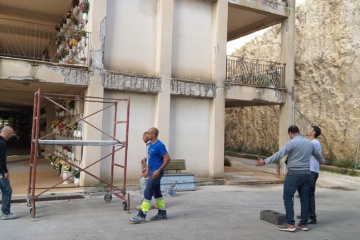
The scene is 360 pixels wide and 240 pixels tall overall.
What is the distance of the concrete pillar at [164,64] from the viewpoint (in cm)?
1030

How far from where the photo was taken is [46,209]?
7.19 metres

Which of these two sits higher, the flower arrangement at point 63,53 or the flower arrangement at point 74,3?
the flower arrangement at point 74,3

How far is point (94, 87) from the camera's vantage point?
369 inches

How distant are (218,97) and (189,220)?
5.72m

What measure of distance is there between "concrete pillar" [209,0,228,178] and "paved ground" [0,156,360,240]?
156cm

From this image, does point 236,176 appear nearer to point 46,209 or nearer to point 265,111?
point 46,209

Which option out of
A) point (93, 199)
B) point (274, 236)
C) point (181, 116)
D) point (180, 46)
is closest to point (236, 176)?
point (181, 116)

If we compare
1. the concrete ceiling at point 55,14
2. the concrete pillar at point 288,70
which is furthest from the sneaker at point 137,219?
the concrete pillar at point 288,70

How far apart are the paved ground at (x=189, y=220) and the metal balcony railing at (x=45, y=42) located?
4.32 meters

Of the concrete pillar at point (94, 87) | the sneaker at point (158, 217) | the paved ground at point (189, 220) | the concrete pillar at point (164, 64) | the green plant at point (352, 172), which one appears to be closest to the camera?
the paved ground at point (189, 220)

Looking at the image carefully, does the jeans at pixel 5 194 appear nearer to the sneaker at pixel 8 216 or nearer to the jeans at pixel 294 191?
the sneaker at pixel 8 216

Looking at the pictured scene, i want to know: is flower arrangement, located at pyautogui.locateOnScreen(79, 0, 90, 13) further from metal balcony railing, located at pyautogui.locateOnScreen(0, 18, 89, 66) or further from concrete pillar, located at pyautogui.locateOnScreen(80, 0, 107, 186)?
metal balcony railing, located at pyautogui.locateOnScreen(0, 18, 89, 66)

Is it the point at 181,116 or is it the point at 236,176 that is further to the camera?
the point at 236,176

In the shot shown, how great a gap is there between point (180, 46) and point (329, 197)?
21.5 ft
